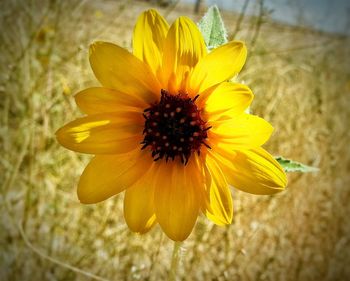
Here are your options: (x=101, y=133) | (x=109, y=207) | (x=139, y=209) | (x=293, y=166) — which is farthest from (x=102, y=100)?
(x=109, y=207)

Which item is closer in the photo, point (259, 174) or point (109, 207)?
point (259, 174)

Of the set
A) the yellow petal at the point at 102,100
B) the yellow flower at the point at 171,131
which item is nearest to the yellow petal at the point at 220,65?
the yellow flower at the point at 171,131

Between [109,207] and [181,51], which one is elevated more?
[181,51]

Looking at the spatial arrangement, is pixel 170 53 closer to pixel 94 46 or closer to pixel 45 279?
pixel 94 46

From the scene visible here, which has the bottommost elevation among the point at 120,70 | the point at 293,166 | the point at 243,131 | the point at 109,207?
the point at 109,207

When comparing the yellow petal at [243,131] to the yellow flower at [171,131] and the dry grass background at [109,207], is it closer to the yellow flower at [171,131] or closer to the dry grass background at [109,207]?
the yellow flower at [171,131]

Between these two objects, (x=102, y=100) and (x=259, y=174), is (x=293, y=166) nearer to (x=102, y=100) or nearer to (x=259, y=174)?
(x=259, y=174)

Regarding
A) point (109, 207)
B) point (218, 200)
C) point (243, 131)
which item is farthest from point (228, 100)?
point (109, 207)
